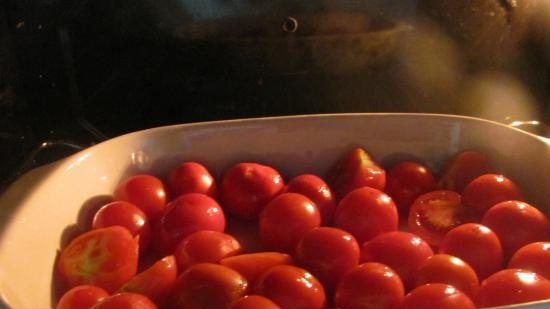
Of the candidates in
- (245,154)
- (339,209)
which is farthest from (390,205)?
(245,154)

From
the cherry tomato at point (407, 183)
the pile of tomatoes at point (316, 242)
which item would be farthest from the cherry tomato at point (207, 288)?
the cherry tomato at point (407, 183)

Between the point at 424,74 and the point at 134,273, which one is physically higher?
the point at 424,74

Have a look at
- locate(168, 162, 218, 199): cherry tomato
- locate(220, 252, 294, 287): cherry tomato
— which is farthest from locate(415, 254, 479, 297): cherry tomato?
locate(168, 162, 218, 199): cherry tomato

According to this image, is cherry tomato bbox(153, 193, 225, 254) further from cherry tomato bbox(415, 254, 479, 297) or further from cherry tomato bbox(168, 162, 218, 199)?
cherry tomato bbox(415, 254, 479, 297)

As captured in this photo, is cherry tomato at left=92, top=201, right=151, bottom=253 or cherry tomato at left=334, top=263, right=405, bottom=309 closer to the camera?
cherry tomato at left=334, top=263, right=405, bottom=309

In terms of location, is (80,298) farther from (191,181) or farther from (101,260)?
(191,181)

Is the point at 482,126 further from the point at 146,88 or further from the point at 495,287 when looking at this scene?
the point at 146,88

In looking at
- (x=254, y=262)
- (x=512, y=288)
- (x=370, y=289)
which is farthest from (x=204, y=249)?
(x=512, y=288)
